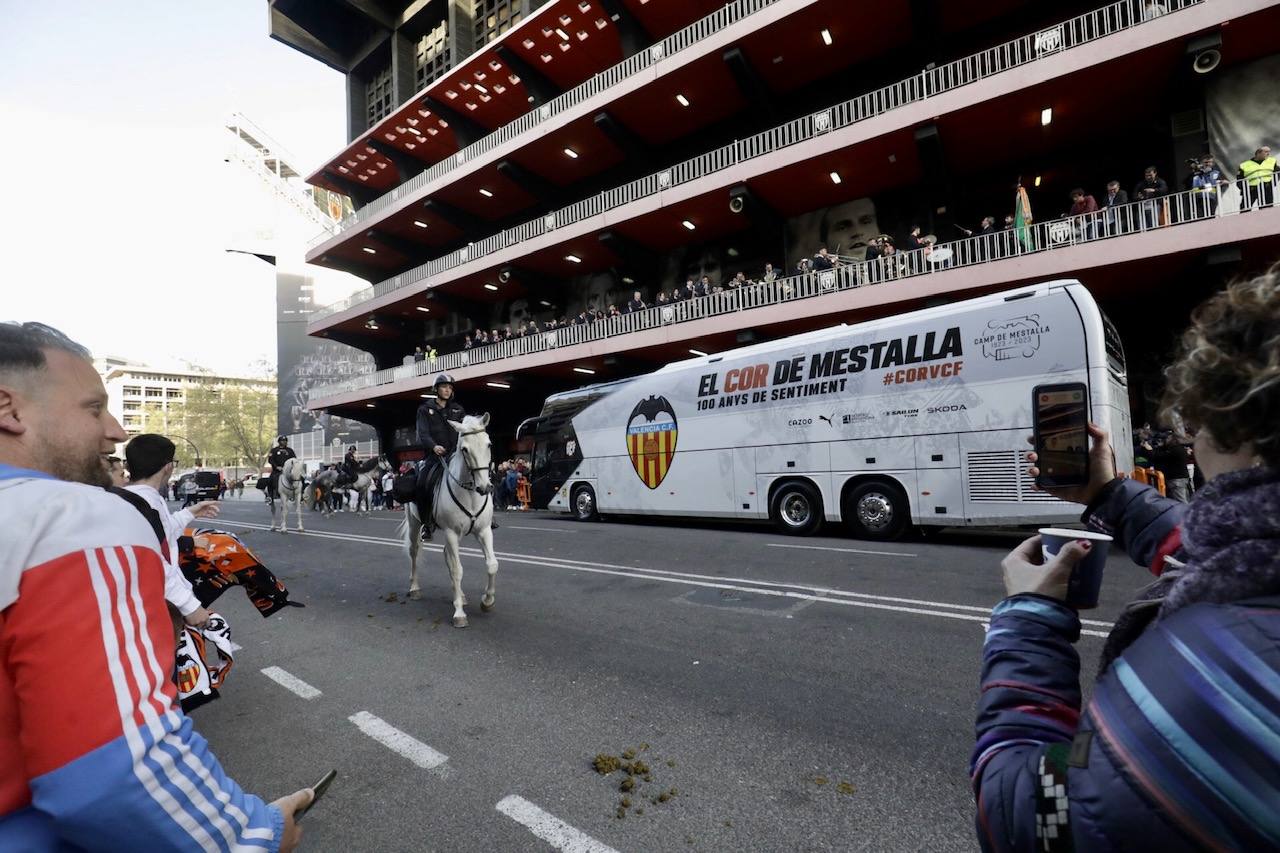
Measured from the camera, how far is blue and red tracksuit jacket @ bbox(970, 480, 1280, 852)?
76cm

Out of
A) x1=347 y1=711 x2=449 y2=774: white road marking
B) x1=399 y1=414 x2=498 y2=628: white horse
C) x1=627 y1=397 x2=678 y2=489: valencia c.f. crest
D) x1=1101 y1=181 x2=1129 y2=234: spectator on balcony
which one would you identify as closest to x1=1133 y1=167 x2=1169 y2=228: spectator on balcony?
x1=1101 y1=181 x2=1129 y2=234: spectator on balcony

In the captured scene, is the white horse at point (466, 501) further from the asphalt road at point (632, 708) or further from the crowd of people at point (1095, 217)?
the crowd of people at point (1095, 217)

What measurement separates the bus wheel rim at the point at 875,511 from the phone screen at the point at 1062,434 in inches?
374

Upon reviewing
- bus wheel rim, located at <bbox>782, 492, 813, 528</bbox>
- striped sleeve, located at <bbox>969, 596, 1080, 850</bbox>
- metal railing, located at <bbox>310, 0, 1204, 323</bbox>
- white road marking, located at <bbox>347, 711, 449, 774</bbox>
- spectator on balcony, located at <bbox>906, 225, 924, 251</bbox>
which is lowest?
white road marking, located at <bbox>347, 711, 449, 774</bbox>

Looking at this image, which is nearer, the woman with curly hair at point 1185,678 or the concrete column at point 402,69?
the woman with curly hair at point 1185,678

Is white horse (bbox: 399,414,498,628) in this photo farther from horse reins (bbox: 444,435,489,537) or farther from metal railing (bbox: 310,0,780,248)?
metal railing (bbox: 310,0,780,248)

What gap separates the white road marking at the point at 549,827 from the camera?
8.38 ft

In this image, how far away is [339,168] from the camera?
34219 mm

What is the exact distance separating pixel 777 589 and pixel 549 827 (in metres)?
4.77

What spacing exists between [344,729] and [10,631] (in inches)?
135

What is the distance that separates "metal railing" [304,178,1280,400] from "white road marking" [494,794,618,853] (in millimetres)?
15340

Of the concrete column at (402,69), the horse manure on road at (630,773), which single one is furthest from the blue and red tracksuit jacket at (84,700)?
the concrete column at (402,69)

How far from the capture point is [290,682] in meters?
4.70

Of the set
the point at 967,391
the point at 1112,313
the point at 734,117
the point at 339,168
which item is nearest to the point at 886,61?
the point at 734,117
